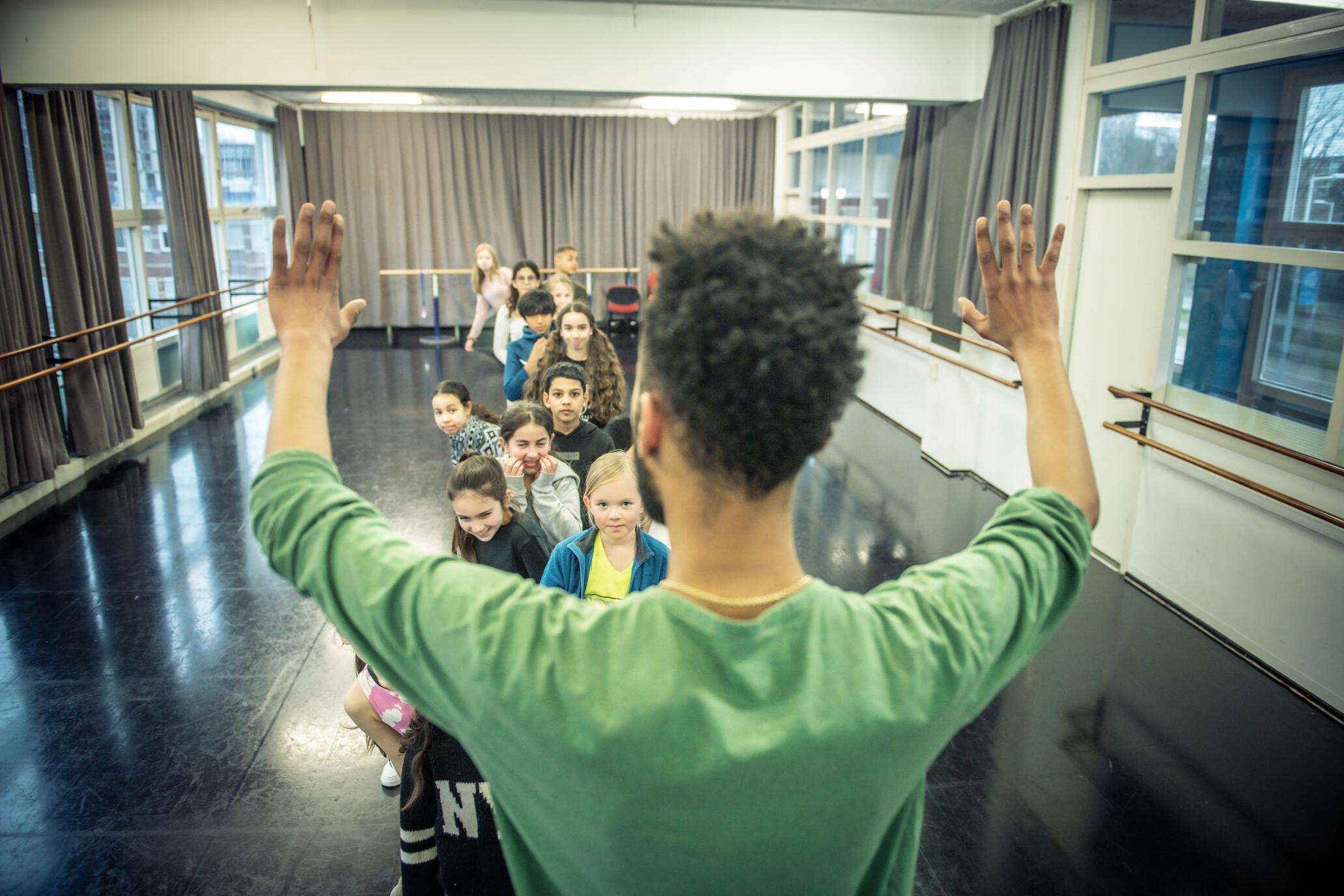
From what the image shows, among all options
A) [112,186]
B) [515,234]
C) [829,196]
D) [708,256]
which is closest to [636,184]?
[515,234]

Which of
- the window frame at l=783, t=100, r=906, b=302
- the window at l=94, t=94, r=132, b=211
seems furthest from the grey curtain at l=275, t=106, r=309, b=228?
the window frame at l=783, t=100, r=906, b=302

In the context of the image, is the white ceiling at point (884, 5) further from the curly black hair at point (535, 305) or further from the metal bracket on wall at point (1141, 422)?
the metal bracket on wall at point (1141, 422)

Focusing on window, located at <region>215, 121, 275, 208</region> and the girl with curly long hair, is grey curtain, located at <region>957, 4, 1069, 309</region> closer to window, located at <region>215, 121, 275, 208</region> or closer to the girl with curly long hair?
the girl with curly long hair

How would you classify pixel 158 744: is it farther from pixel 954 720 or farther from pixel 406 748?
pixel 954 720

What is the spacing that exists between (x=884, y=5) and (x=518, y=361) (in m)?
3.00

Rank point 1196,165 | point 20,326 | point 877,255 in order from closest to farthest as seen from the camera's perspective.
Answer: point 1196,165
point 20,326
point 877,255

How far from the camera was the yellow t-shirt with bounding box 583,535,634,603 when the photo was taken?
2.27 m

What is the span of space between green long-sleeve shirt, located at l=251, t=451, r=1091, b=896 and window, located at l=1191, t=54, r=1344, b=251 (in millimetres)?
3483

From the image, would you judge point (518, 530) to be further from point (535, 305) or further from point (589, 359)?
point (535, 305)

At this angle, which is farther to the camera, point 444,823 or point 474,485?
point 474,485

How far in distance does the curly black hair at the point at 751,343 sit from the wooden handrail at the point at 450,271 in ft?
33.0

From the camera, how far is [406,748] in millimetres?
1981

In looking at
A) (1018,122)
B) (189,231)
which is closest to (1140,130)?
(1018,122)

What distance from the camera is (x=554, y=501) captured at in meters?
3.05
